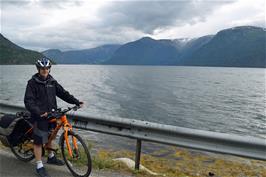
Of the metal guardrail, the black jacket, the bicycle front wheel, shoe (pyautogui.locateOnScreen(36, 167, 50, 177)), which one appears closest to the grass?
the metal guardrail

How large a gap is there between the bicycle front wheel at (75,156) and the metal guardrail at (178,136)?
79 centimetres

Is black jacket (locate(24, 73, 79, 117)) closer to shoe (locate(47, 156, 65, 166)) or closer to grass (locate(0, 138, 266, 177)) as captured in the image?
shoe (locate(47, 156, 65, 166))

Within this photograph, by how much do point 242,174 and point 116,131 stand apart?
5410mm

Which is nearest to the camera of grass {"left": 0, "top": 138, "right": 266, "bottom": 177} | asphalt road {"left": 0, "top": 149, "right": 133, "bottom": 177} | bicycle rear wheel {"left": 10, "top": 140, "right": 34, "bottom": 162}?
asphalt road {"left": 0, "top": 149, "right": 133, "bottom": 177}

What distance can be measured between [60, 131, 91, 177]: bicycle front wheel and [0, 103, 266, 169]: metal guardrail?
794 mm

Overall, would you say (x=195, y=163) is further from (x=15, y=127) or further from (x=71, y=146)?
(x=15, y=127)

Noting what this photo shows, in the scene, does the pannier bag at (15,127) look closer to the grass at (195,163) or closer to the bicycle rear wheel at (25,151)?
the bicycle rear wheel at (25,151)

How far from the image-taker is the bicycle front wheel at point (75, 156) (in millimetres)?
5234

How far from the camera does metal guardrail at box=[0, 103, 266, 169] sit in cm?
488

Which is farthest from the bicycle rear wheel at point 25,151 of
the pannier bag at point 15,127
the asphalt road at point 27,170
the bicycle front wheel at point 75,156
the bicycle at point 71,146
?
the bicycle front wheel at point 75,156

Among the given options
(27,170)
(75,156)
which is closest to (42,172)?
(27,170)

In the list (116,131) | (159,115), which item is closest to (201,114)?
(159,115)

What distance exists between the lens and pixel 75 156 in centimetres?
543

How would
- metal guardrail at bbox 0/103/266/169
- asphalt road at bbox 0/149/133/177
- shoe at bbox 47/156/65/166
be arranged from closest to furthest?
metal guardrail at bbox 0/103/266/169, asphalt road at bbox 0/149/133/177, shoe at bbox 47/156/65/166
